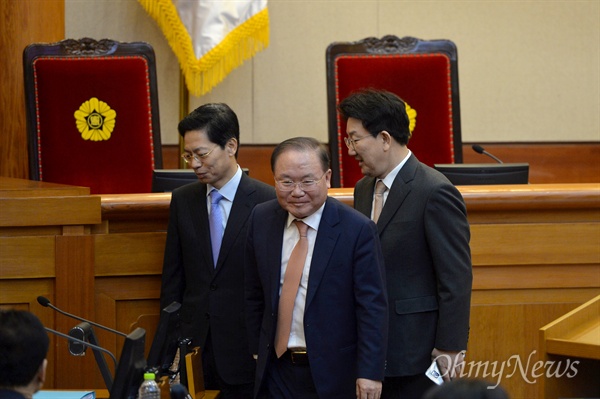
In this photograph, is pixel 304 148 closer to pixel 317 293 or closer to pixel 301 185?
pixel 301 185

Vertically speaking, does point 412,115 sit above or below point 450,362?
above

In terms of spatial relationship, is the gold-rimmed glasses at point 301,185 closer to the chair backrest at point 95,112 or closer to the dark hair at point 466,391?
the dark hair at point 466,391

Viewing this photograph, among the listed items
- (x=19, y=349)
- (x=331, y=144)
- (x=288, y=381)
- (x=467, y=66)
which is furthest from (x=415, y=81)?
(x=19, y=349)

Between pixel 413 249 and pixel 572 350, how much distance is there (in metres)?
0.50

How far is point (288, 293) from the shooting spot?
252cm

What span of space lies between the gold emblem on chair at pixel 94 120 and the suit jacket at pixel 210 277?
1797mm

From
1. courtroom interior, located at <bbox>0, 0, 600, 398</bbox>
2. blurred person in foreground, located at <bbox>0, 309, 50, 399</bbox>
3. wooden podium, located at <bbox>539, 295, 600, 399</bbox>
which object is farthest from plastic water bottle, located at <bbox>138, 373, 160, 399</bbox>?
wooden podium, located at <bbox>539, 295, 600, 399</bbox>

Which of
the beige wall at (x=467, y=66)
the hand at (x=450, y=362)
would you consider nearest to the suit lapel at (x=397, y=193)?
the hand at (x=450, y=362)

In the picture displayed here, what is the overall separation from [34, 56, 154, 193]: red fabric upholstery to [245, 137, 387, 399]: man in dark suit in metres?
2.11

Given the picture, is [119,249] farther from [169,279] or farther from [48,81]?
[48,81]

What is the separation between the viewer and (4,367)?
1.73 m

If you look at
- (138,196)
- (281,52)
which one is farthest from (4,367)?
(281,52)

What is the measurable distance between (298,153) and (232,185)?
0.48 m

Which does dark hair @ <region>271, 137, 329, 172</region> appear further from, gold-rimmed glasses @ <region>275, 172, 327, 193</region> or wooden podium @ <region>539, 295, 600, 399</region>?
wooden podium @ <region>539, 295, 600, 399</region>
